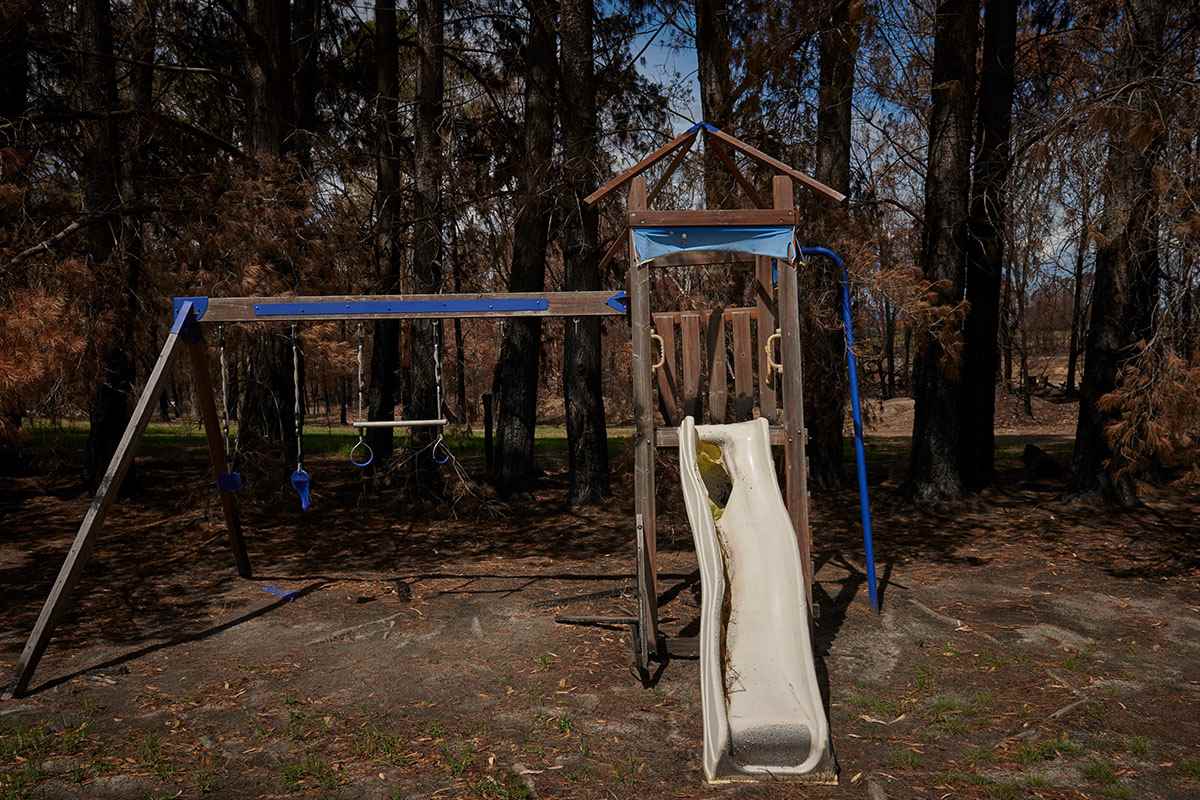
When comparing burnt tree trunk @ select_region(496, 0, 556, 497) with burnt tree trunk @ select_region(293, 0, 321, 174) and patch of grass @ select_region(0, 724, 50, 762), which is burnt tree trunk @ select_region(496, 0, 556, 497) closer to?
burnt tree trunk @ select_region(293, 0, 321, 174)

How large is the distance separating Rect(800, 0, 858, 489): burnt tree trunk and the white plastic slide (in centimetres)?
378

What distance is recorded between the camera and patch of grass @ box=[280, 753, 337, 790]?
12.9 feet

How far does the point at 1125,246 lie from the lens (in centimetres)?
772

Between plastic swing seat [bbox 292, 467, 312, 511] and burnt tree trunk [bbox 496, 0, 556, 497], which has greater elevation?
burnt tree trunk [bbox 496, 0, 556, 497]

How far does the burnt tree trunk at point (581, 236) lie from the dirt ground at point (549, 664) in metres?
0.91

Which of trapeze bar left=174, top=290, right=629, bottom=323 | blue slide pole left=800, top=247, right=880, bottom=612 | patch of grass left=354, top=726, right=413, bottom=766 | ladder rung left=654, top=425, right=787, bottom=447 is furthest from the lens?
blue slide pole left=800, top=247, right=880, bottom=612

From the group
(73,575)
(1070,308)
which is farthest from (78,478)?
(1070,308)

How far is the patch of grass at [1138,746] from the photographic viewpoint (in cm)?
409

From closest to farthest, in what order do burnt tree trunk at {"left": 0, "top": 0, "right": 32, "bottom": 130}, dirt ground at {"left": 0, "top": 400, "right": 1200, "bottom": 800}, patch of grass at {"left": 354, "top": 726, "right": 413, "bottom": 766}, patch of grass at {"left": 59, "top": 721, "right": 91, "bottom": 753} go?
dirt ground at {"left": 0, "top": 400, "right": 1200, "bottom": 800} < patch of grass at {"left": 354, "top": 726, "right": 413, "bottom": 766} < patch of grass at {"left": 59, "top": 721, "right": 91, "bottom": 753} < burnt tree trunk at {"left": 0, "top": 0, "right": 32, "bottom": 130}

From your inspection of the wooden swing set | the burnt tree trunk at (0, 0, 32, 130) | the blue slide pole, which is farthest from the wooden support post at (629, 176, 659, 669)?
the burnt tree trunk at (0, 0, 32, 130)

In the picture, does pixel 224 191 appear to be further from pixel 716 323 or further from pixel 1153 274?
pixel 1153 274

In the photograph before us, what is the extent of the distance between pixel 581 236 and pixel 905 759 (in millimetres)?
7041

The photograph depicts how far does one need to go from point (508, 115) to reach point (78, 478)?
7762mm

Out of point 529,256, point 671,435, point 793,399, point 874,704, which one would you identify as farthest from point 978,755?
point 529,256
